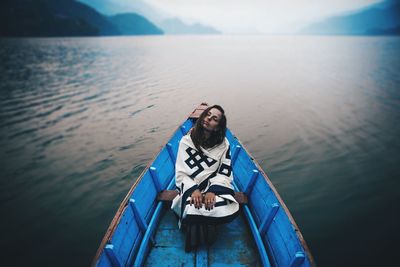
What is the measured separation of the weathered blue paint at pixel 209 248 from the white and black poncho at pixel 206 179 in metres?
0.56

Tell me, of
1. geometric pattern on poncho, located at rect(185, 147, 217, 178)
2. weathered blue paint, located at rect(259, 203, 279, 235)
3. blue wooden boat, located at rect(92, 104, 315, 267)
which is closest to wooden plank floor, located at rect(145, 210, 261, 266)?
blue wooden boat, located at rect(92, 104, 315, 267)

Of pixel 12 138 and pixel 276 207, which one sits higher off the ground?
pixel 276 207

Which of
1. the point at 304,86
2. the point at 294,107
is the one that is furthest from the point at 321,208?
the point at 304,86

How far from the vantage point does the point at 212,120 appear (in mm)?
3119

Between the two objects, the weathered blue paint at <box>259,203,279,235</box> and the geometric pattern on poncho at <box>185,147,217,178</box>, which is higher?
the geometric pattern on poncho at <box>185,147,217,178</box>

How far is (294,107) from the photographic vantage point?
13.4 metres

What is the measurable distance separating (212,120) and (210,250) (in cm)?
197

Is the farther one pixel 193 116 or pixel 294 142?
pixel 294 142

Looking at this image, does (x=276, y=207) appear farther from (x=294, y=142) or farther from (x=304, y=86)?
(x=304, y=86)

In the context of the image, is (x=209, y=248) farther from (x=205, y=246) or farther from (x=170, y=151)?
(x=170, y=151)

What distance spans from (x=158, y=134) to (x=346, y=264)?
807cm

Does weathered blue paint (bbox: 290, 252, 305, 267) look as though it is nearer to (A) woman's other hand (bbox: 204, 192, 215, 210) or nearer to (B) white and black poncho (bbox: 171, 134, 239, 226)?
(B) white and black poncho (bbox: 171, 134, 239, 226)

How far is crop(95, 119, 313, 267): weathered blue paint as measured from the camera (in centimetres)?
252

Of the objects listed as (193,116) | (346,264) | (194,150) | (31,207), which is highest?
(194,150)
